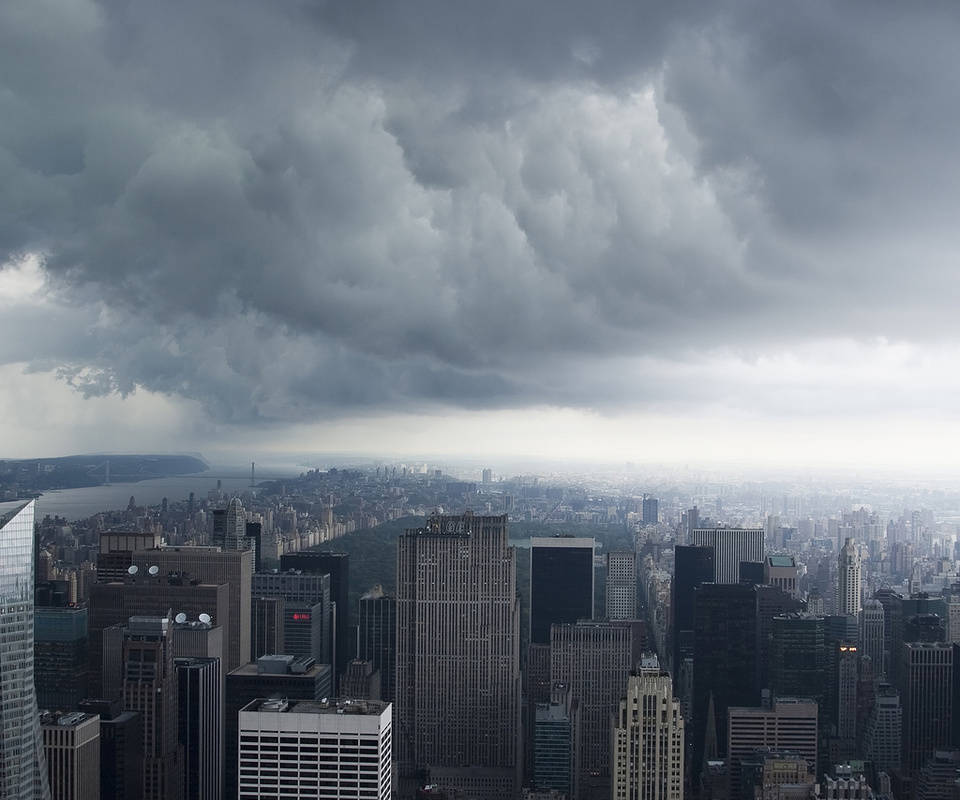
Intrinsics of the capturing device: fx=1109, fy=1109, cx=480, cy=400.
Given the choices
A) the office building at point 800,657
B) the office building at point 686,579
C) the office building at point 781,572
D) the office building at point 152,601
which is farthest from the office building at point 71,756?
the office building at point 781,572

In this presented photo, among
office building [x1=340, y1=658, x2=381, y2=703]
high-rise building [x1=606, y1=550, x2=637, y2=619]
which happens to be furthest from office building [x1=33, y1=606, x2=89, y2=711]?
high-rise building [x1=606, y1=550, x2=637, y2=619]

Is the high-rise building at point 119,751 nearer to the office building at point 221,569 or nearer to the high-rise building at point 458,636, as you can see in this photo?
the office building at point 221,569

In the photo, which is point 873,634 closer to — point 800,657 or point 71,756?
point 800,657

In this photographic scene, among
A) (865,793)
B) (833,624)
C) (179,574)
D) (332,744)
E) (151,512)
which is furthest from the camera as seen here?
(833,624)

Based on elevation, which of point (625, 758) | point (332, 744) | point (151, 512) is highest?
point (151, 512)

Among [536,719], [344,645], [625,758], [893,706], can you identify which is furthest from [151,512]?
[893,706]

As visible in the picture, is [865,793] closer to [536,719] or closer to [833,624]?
[536,719]

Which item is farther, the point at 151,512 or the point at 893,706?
the point at 893,706
